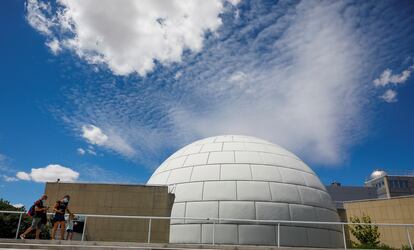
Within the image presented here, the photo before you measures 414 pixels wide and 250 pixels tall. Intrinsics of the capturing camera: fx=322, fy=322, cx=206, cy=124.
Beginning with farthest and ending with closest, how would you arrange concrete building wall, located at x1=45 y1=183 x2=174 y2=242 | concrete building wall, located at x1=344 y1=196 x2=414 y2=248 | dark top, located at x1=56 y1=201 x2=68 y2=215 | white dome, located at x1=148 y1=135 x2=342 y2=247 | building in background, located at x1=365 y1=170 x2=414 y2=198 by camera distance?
building in background, located at x1=365 y1=170 x2=414 y2=198, concrete building wall, located at x1=344 y1=196 x2=414 y2=248, concrete building wall, located at x1=45 y1=183 x2=174 y2=242, white dome, located at x1=148 y1=135 x2=342 y2=247, dark top, located at x1=56 y1=201 x2=68 y2=215

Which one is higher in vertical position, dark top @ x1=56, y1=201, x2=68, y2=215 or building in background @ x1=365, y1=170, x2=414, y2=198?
building in background @ x1=365, y1=170, x2=414, y2=198

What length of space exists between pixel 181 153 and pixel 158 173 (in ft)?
6.30

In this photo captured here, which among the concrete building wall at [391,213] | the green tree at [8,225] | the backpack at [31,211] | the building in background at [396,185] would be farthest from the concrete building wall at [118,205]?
the building in background at [396,185]

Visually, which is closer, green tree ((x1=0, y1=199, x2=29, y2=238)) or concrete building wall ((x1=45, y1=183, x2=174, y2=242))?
concrete building wall ((x1=45, y1=183, x2=174, y2=242))

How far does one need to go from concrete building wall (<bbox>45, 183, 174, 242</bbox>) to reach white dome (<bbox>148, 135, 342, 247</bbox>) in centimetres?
73

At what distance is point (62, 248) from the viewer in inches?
386

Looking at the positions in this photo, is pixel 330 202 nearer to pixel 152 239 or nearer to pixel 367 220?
pixel 367 220

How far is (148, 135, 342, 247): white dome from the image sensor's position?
15445 mm

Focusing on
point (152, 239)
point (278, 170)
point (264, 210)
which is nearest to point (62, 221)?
point (152, 239)

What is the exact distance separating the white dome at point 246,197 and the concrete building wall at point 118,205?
73cm

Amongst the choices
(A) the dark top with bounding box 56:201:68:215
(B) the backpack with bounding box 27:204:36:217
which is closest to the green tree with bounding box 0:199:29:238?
(B) the backpack with bounding box 27:204:36:217

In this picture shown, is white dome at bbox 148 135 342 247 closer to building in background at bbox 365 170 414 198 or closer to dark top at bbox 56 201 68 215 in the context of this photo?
dark top at bbox 56 201 68 215

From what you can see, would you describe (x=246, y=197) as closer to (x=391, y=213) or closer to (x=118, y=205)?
(x=118, y=205)

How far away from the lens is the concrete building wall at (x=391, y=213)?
2295 cm
